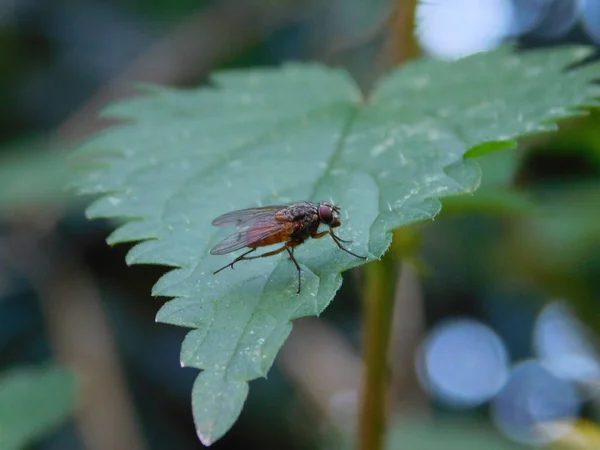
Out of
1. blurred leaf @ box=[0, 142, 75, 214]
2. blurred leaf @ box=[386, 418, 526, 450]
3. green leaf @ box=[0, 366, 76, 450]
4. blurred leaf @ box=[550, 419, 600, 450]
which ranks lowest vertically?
blurred leaf @ box=[386, 418, 526, 450]

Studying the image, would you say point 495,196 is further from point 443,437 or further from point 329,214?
point 443,437

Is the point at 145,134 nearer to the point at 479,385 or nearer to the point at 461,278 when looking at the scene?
the point at 461,278

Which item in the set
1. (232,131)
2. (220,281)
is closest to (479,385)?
(232,131)

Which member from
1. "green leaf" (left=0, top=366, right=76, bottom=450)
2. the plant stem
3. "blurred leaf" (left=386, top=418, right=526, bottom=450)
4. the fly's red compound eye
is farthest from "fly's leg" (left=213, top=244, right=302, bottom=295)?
"blurred leaf" (left=386, top=418, right=526, bottom=450)

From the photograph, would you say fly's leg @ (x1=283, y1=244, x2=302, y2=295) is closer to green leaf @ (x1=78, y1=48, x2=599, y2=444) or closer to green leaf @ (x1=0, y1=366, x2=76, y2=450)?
green leaf @ (x1=78, y1=48, x2=599, y2=444)

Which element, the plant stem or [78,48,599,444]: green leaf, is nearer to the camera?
[78,48,599,444]: green leaf

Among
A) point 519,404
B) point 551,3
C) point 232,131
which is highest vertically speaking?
point 551,3

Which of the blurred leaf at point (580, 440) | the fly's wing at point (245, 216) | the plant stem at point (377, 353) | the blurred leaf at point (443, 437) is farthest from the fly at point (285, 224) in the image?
the blurred leaf at point (443, 437)
